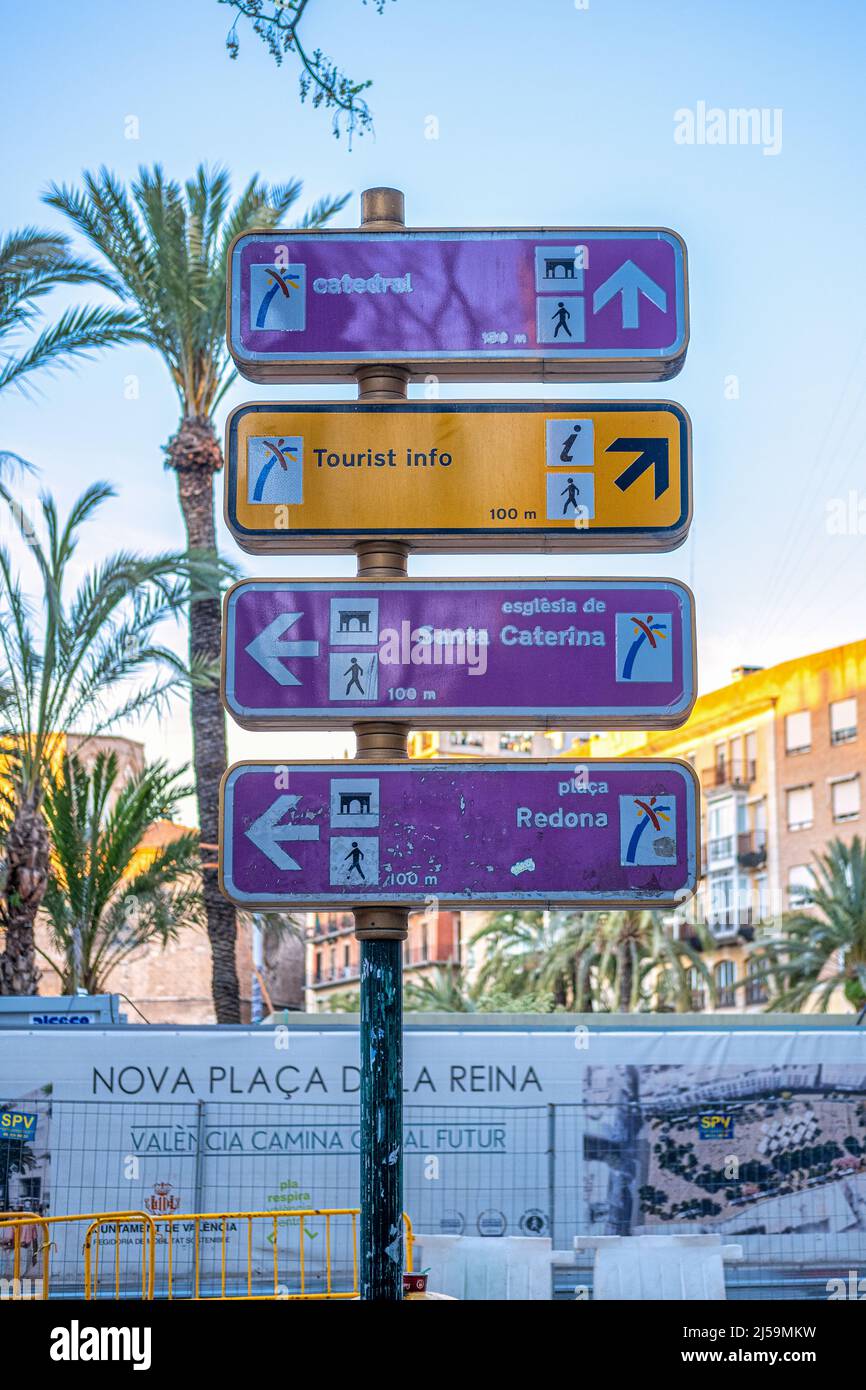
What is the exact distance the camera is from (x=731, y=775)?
67875 mm

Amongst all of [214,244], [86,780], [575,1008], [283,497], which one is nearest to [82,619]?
[86,780]

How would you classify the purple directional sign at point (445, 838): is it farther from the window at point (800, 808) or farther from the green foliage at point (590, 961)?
the window at point (800, 808)

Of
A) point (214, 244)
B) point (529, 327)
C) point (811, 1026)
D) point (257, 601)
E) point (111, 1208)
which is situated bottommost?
point (111, 1208)

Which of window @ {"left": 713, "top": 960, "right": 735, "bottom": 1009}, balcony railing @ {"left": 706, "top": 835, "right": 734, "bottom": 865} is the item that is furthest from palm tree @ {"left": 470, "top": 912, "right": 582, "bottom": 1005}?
balcony railing @ {"left": 706, "top": 835, "right": 734, "bottom": 865}

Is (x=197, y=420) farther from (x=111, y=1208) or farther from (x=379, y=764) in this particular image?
(x=379, y=764)

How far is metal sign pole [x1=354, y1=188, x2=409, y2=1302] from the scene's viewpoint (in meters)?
5.75

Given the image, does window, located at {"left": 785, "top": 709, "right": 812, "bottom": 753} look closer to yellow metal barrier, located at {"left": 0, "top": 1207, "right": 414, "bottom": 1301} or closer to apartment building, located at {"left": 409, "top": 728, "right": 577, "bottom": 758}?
apartment building, located at {"left": 409, "top": 728, "right": 577, "bottom": 758}

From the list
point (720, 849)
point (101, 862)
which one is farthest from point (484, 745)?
point (101, 862)

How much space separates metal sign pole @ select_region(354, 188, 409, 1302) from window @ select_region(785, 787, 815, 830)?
192 feet

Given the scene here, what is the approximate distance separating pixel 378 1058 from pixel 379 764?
1122 mm

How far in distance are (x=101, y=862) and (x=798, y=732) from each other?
44.1 meters

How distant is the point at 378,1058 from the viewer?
593cm

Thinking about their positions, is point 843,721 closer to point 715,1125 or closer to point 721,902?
point 721,902
